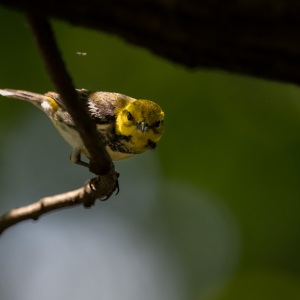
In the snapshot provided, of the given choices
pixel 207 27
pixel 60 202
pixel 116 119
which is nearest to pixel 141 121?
pixel 116 119

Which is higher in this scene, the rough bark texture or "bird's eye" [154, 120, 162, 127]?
the rough bark texture

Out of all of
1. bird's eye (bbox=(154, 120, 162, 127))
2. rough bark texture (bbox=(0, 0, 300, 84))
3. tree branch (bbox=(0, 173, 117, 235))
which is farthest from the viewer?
bird's eye (bbox=(154, 120, 162, 127))

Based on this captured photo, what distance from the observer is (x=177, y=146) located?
447cm

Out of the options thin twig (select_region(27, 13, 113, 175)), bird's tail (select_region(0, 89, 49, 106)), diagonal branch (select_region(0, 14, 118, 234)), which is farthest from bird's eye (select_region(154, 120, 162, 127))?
thin twig (select_region(27, 13, 113, 175))

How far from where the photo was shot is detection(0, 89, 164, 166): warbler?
155 inches

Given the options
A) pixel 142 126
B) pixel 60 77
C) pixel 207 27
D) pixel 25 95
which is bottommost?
pixel 142 126

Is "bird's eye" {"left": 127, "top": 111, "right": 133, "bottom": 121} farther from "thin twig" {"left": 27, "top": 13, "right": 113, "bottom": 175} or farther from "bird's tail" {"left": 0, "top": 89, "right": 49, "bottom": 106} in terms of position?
"thin twig" {"left": 27, "top": 13, "right": 113, "bottom": 175}

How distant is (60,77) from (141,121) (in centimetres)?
243

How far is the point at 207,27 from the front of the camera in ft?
3.88

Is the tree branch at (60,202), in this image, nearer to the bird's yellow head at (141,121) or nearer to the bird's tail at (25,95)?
the bird's yellow head at (141,121)

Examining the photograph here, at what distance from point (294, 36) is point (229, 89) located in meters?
3.15

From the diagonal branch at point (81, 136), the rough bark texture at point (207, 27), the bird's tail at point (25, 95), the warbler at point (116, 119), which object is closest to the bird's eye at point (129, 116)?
the warbler at point (116, 119)

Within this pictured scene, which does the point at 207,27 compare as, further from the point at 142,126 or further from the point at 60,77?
the point at 142,126

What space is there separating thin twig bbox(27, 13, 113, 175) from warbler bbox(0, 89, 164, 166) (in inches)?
71.0
